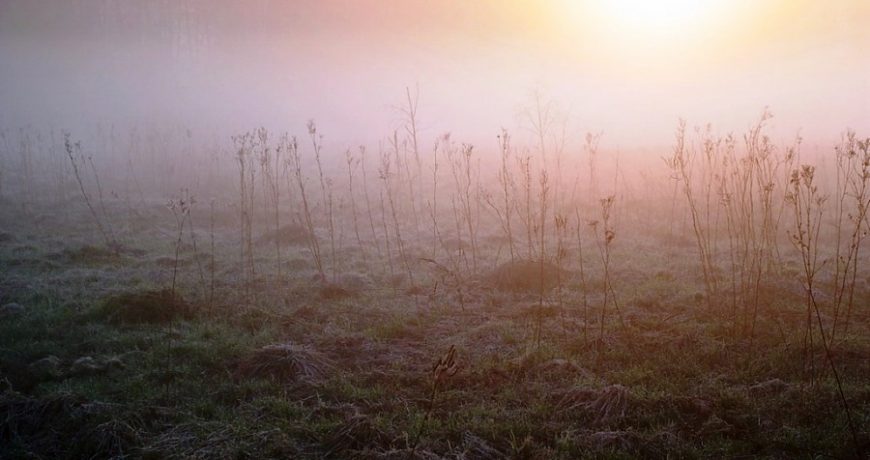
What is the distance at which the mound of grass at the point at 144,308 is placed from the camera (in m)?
7.17

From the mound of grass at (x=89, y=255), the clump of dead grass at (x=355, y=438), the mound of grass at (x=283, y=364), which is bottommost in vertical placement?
the clump of dead grass at (x=355, y=438)

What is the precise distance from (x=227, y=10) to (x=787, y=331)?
70.3 meters

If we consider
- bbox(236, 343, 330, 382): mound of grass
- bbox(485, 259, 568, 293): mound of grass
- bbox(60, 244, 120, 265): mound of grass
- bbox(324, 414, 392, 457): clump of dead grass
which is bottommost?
bbox(324, 414, 392, 457): clump of dead grass

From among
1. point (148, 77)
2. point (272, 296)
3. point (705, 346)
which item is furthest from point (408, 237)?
point (148, 77)

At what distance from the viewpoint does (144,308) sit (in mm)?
7328

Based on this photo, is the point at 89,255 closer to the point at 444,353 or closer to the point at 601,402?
the point at 444,353

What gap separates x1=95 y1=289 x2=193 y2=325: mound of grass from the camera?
282 inches

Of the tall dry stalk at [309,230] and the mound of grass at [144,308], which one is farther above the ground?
the tall dry stalk at [309,230]

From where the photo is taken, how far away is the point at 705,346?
567 cm

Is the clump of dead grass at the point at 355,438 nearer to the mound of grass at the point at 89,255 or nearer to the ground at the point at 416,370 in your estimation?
the ground at the point at 416,370

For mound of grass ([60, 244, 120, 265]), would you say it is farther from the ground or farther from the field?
the ground

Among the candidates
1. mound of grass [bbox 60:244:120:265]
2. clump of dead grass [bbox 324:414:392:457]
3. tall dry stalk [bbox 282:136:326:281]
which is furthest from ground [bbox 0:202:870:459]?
mound of grass [bbox 60:244:120:265]

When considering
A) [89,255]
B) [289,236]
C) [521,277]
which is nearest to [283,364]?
[521,277]

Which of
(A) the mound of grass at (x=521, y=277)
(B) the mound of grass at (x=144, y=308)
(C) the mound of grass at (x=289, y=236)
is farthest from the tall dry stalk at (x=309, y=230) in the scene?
(A) the mound of grass at (x=521, y=277)
